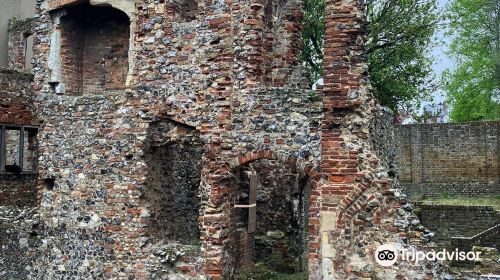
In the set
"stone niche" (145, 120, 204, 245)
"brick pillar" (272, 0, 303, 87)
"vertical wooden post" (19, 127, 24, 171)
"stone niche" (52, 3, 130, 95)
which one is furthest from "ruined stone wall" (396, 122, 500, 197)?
"vertical wooden post" (19, 127, 24, 171)

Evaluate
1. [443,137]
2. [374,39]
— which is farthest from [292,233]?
[443,137]

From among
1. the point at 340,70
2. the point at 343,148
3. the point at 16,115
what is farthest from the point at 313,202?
the point at 16,115

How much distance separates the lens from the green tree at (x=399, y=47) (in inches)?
855

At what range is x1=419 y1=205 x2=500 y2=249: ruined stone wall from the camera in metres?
19.1

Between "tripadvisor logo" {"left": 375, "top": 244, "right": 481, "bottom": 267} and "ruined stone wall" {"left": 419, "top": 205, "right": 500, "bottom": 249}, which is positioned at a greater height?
"tripadvisor logo" {"left": 375, "top": 244, "right": 481, "bottom": 267}

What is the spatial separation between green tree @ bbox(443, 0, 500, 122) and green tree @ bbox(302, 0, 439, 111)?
9247 mm

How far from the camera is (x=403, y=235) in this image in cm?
874

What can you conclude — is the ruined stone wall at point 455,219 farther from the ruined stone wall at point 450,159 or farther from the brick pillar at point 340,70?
the brick pillar at point 340,70

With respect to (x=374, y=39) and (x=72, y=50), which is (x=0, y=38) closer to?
(x=72, y=50)

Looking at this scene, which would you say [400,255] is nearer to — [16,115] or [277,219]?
[277,219]

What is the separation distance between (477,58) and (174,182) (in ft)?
78.8

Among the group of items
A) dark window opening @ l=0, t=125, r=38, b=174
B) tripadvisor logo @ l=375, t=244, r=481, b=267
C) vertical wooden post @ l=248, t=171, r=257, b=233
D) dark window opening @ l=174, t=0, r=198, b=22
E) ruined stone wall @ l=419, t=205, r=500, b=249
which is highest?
dark window opening @ l=174, t=0, r=198, b=22

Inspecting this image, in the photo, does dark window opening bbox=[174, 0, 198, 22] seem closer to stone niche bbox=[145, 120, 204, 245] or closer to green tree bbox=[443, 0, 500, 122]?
stone niche bbox=[145, 120, 204, 245]

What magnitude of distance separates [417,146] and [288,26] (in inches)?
691
